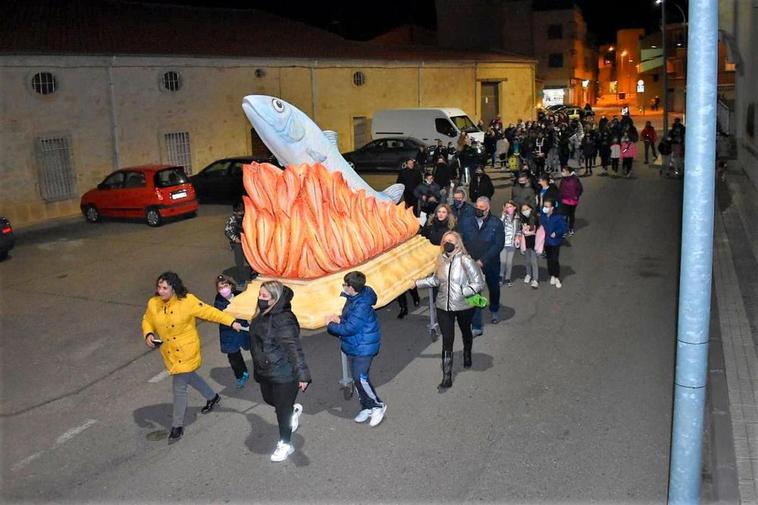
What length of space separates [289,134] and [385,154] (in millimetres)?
19374

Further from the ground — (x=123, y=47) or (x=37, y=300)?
(x=123, y=47)

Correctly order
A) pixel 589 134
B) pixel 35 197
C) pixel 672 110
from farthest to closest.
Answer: pixel 672 110, pixel 589 134, pixel 35 197

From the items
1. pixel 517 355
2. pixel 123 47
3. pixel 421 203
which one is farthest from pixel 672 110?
pixel 517 355

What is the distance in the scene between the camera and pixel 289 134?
898cm

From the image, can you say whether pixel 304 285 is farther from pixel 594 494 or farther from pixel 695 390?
pixel 695 390

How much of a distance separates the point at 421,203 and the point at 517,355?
214 inches

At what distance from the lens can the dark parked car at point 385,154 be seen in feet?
91.4

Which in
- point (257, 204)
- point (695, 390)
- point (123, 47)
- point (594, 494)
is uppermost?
point (123, 47)

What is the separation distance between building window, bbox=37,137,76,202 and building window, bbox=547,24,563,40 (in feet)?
187

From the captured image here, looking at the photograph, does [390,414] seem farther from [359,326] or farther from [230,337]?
[230,337]

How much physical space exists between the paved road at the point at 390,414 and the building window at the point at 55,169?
9704 millimetres

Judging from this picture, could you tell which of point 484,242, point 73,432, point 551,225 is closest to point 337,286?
point 484,242

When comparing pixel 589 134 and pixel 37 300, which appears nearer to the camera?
pixel 37 300

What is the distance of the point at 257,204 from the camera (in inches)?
349
